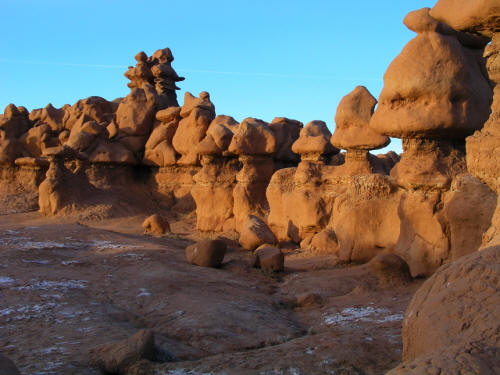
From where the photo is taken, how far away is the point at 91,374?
2.76 metres

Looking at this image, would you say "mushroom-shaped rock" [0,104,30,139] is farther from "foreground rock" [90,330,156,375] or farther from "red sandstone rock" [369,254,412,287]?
"foreground rock" [90,330,156,375]

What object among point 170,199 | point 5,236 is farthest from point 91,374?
point 170,199

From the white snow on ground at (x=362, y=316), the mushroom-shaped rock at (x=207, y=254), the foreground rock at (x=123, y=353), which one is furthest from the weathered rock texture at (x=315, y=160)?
the foreground rock at (x=123, y=353)

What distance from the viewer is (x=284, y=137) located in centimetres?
1218

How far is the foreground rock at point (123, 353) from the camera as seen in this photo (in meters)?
2.80

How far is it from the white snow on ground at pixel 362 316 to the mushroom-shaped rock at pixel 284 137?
7407 mm

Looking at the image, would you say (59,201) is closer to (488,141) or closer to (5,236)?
(5,236)

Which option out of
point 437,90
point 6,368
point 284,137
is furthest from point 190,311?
point 284,137

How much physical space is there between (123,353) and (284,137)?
9722mm

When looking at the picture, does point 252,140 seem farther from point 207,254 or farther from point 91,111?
point 91,111

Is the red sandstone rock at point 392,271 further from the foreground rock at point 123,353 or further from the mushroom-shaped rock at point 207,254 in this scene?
the foreground rock at point 123,353

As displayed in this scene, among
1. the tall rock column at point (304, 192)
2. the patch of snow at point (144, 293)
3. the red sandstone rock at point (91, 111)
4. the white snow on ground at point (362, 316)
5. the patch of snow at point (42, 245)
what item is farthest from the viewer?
the red sandstone rock at point (91, 111)

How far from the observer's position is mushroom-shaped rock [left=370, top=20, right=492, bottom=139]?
18.2 ft

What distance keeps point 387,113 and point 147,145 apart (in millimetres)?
11108
